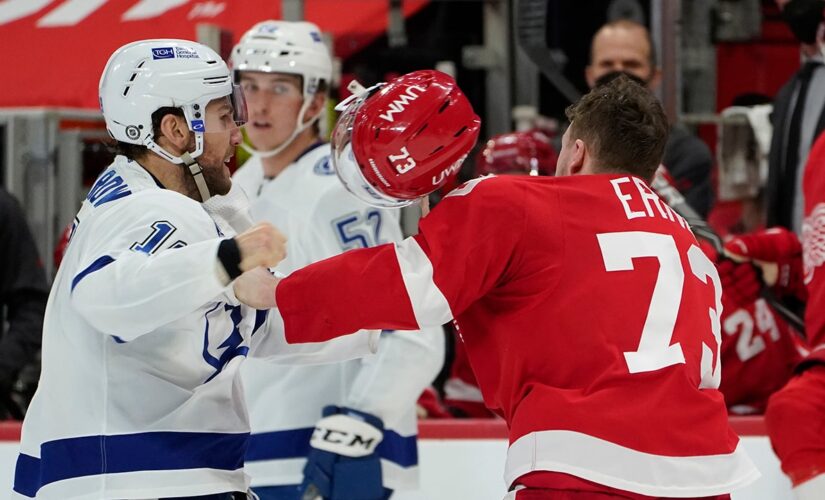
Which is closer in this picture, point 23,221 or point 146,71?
point 146,71

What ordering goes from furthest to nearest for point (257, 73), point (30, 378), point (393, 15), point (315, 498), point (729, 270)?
1. point (393, 15)
2. point (30, 378)
3. point (729, 270)
4. point (257, 73)
5. point (315, 498)

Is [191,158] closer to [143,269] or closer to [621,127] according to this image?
[143,269]

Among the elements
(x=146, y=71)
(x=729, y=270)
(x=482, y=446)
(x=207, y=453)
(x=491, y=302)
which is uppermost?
(x=146, y=71)

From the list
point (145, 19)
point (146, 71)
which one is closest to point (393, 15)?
point (145, 19)

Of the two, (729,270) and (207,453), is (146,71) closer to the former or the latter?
(207,453)

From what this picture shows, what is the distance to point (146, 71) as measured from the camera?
2477 millimetres

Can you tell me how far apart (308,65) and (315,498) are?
1155 millimetres

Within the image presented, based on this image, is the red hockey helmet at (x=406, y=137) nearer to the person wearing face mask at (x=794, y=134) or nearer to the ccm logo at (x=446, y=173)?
the ccm logo at (x=446, y=173)

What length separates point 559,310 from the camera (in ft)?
7.35

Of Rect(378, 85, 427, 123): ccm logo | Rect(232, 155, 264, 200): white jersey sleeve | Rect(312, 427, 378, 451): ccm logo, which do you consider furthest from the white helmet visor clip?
Rect(232, 155, 264, 200): white jersey sleeve

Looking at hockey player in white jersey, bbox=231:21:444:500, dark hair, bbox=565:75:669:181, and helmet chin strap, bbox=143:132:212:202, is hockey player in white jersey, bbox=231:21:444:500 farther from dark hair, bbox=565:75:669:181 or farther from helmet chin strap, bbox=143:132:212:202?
dark hair, bbox=565:75:669:181

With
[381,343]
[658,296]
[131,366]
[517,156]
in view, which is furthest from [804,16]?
[131,366]

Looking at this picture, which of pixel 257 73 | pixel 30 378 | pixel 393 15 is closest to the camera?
pixel 257 73

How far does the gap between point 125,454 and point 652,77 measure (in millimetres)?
2645
